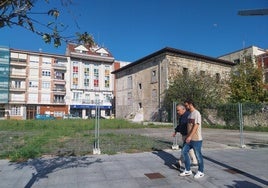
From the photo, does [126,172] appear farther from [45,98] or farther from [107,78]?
[107,78]

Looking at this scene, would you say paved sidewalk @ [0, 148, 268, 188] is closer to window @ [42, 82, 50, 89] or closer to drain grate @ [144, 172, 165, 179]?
drain grate @ [144, 172, 165, 179]

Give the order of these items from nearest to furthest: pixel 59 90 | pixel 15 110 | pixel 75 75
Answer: pixel 15 110
pixel 59 90
pixel 75 75

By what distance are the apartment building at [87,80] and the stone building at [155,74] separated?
42.9ft

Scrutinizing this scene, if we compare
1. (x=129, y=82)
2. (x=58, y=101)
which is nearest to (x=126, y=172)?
(x=129, y=82)

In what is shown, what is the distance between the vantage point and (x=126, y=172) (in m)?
5.88

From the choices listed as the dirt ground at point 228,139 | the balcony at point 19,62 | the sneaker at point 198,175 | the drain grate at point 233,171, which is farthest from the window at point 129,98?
the sneaker at point 198,175

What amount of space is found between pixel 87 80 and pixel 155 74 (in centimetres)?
2666

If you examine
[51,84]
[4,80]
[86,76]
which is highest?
[86,76]

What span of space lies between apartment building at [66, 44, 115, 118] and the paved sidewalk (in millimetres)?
45955

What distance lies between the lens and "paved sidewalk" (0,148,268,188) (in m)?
5.01

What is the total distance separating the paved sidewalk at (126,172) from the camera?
5.01 m

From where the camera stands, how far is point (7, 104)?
50344mm

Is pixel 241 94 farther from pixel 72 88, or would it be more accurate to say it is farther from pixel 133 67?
pixel 72 88

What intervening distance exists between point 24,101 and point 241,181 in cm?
5259
